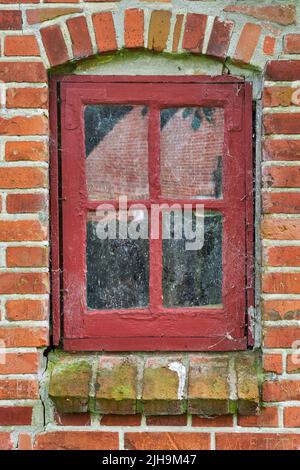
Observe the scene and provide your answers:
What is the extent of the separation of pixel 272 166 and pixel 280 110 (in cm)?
20

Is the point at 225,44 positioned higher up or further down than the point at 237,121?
higher up

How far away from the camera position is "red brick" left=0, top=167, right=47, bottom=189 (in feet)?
7.40

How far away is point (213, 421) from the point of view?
2.28m

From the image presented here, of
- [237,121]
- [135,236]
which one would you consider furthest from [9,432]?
[237,121]

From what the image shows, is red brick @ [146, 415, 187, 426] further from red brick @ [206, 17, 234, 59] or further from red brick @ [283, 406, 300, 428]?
red brick @ [206, 17, 234, 59]

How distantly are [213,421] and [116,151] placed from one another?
1.03m

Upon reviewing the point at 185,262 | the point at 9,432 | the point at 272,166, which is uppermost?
the point at 272,166

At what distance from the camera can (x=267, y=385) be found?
2.25 m

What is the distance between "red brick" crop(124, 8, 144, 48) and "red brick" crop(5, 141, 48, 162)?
48cm

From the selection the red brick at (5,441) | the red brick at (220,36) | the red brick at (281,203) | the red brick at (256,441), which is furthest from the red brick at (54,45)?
the red brick at (256,441)

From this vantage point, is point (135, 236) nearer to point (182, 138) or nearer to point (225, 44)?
point (182, 138)

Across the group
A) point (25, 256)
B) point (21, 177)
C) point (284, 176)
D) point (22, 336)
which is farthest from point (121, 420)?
point (284, 176)

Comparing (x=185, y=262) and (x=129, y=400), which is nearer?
(x=129, y=400)

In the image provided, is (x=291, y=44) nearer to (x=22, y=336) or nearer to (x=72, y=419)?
(x=22, y=336)
